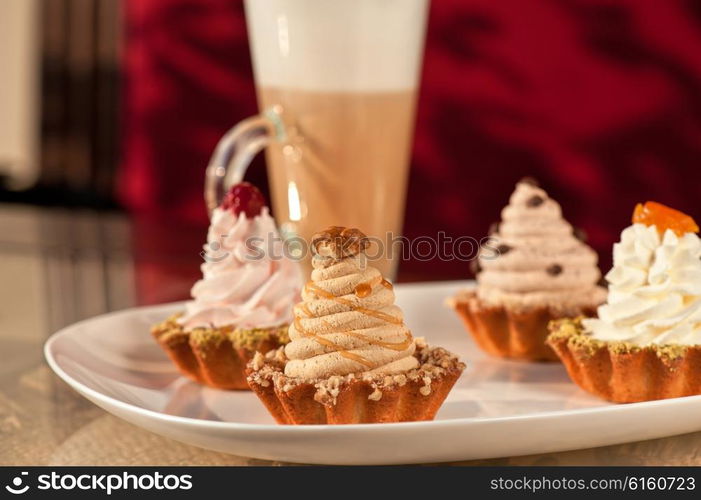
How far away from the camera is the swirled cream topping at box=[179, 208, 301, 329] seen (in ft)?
4.80

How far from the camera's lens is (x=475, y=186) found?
373 centimetres

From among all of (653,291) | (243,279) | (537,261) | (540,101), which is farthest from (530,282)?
(540,101)

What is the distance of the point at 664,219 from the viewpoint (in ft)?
4.46

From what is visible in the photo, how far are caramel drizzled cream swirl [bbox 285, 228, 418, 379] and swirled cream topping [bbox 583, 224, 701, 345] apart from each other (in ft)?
1.07

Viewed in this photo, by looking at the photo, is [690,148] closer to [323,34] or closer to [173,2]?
[323,34]

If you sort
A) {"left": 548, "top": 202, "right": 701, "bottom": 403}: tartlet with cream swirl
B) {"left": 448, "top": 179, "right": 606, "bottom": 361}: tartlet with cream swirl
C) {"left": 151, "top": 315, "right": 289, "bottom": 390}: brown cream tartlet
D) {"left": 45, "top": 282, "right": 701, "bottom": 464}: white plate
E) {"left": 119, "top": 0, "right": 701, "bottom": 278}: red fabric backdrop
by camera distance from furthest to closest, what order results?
{"left": 119, "top": 0, "right": 701, "bottom": 278}: red fabric backdrop < {"left": 448, "top": 179, "right": 606, "bottom": 361}: tartlet with cream swirl < {"left": 151, "top": 315, "right": 289, "bottom": 390}: brown cream tartlet < {"left": 548, "top": 202, "right": 701, "bottom": 403}: tartlet with cream swirl < {"left": 45, "top": 282, "right": 701, "bottom": 464}: white plate

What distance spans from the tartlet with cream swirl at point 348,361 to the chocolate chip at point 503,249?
46 cm

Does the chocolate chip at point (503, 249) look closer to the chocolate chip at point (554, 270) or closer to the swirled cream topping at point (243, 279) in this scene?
the chocolate chip at point (554, 270)

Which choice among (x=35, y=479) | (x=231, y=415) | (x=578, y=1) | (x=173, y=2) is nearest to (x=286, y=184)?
(x=231, y=415)

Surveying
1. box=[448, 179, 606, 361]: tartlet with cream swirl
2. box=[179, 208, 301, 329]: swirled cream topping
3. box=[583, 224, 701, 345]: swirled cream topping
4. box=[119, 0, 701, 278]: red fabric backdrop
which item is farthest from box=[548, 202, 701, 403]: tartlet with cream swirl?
box=[119, 0, 701, 278]: red fabric backdrop

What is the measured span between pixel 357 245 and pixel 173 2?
3.30m

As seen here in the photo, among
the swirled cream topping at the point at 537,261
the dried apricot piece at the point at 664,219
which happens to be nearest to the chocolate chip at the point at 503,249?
the swirled cream topping at the point at 537,261

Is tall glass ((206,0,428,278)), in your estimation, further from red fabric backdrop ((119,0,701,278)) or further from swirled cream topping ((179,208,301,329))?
red fabric backdrop ((119,0,701,278))

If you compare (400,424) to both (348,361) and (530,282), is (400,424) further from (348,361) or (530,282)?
(530,282)
